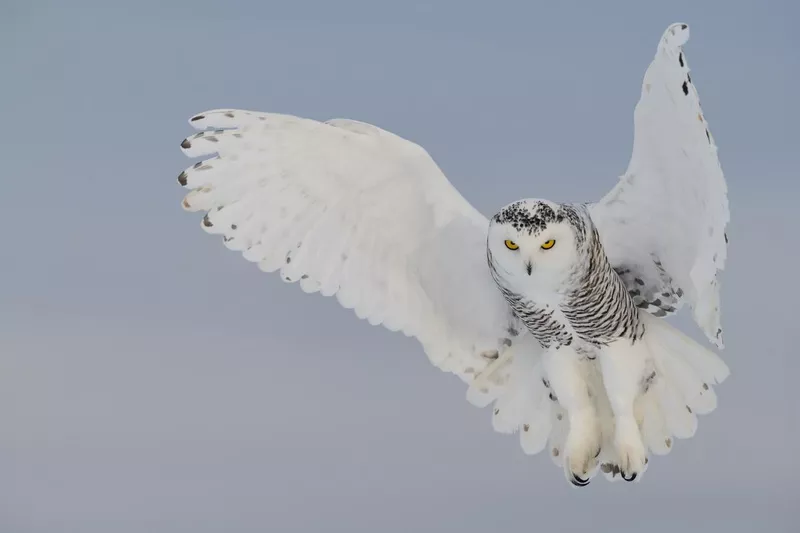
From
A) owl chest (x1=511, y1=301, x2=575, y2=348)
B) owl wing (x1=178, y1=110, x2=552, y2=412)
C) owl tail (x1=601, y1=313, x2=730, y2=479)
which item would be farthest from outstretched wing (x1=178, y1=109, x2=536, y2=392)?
owl tail (x1=601, y1=313, x2=730, y2=479)

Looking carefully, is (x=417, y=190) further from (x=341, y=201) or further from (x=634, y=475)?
(x=634, y=475)

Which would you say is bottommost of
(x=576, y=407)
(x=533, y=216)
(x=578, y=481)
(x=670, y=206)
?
(x=578, y=481)

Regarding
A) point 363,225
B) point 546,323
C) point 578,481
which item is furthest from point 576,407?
point 363,225

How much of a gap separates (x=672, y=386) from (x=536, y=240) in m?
1.16

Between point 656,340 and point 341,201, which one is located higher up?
point 341,201

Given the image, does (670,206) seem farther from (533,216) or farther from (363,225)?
(363,225)

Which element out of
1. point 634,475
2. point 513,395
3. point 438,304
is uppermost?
point 438,304

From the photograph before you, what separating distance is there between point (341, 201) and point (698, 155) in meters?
1.42

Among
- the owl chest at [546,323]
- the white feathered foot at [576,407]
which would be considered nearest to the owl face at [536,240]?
the owl chest at [546,323]

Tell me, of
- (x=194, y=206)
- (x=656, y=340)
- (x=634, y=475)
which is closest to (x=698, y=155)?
(x=656, y=340)

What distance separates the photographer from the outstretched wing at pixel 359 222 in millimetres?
4637

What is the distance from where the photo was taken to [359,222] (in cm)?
492

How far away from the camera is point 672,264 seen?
4.94 meters

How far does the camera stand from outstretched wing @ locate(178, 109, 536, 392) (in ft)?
15.2
